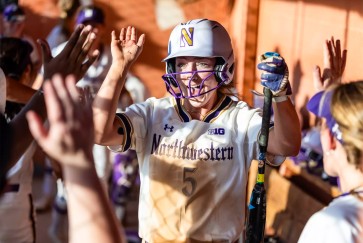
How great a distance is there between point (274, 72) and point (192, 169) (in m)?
0.57

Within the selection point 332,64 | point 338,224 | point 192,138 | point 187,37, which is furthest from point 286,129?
point 338,224

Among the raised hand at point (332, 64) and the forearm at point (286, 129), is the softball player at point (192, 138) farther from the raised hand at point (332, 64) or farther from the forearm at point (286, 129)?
the raised hand at point (332, 64)

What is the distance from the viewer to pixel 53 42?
5.70m

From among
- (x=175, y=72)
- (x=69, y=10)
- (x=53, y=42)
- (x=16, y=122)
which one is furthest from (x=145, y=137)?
(x=69, y=10)

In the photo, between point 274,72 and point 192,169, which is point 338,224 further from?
point 192,169

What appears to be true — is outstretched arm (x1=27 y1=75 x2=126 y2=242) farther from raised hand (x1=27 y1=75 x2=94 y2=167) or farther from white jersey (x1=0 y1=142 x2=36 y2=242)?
white jersey (x1=0 y1=142 x2=36 y2=242)

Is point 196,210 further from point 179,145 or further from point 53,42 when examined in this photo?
point 53,42

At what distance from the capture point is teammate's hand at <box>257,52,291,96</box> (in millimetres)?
2361

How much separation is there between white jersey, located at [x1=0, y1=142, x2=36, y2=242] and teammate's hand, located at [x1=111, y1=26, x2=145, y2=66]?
36.1 inches

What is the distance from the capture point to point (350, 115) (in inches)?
69.3

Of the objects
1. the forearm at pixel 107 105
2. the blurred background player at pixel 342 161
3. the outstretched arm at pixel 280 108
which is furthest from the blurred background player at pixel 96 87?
the blurred background player at pixel 342 161

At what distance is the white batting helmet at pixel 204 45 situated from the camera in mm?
2753

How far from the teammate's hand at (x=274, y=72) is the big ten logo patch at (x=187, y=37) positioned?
0.46 m

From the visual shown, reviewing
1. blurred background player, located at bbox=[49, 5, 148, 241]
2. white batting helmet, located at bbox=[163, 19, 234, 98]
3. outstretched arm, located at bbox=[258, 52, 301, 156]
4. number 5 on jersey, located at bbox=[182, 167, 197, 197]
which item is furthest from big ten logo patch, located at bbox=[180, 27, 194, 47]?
blurred background player, located at bbox=[49, 5, 148, 241]
